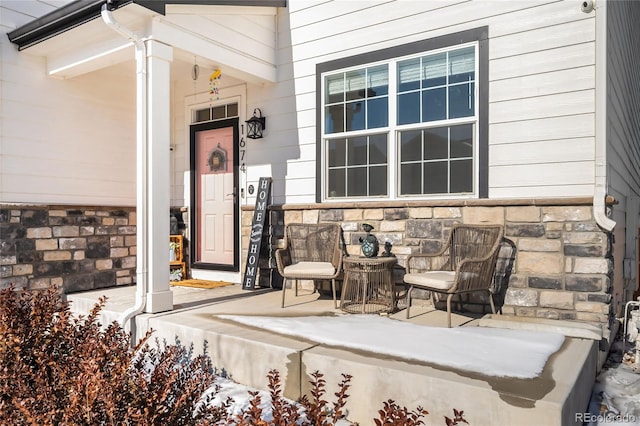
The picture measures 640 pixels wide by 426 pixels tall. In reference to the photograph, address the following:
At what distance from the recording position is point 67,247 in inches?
194

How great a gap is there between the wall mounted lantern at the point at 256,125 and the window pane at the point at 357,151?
1150mm

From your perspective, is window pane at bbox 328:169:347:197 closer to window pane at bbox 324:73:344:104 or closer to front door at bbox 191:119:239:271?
window pane at bbox 324:73:344:104

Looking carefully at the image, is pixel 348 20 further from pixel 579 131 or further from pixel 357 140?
pixel 579 131

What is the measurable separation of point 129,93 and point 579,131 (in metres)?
5.15

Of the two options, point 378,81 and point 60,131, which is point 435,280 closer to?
point 378,81

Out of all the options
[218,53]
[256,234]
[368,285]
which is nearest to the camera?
[368,285]

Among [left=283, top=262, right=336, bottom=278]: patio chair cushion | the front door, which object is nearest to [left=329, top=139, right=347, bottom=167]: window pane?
[left=283, top=262, right=336, bottom=278]: patio chair cushion

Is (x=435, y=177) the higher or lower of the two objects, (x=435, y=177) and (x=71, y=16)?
the lower

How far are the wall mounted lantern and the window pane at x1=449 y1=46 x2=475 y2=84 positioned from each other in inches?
86.2

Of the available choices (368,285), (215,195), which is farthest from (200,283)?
(368,285)

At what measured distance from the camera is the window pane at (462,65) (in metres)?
3.85

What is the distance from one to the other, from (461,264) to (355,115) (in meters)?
2.05

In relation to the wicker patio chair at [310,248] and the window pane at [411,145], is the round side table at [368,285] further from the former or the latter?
the window pane at [411,145]

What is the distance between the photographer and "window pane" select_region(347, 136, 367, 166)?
4465 mm
